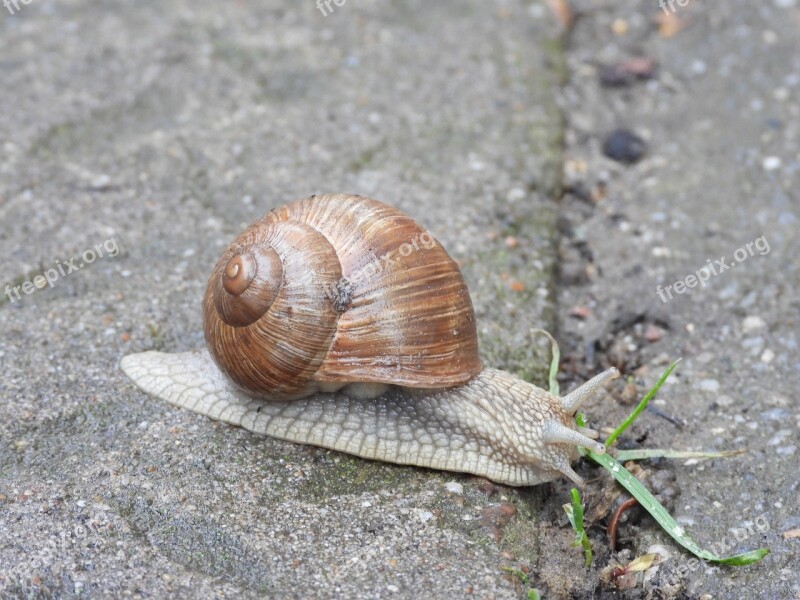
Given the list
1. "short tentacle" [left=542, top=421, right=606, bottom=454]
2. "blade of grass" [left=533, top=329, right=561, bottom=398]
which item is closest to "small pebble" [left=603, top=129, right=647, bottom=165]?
"blade of grass" [left=533, top=329, right=561, bottom=398]

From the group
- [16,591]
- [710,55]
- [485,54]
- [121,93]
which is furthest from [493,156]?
[16,591]

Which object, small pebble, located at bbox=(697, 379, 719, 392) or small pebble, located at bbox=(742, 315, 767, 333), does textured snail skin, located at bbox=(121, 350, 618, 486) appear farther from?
small pebble, located at bbox=(742, 315, 767, 333)

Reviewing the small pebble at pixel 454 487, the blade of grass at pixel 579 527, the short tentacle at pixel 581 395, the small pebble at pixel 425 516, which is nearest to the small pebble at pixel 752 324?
the short tentacle at pixel 581 395

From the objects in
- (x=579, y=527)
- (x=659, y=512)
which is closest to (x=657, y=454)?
(x=659, y=512)

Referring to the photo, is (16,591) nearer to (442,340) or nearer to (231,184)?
(442,340)

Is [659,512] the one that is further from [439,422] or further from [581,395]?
[439,422]
